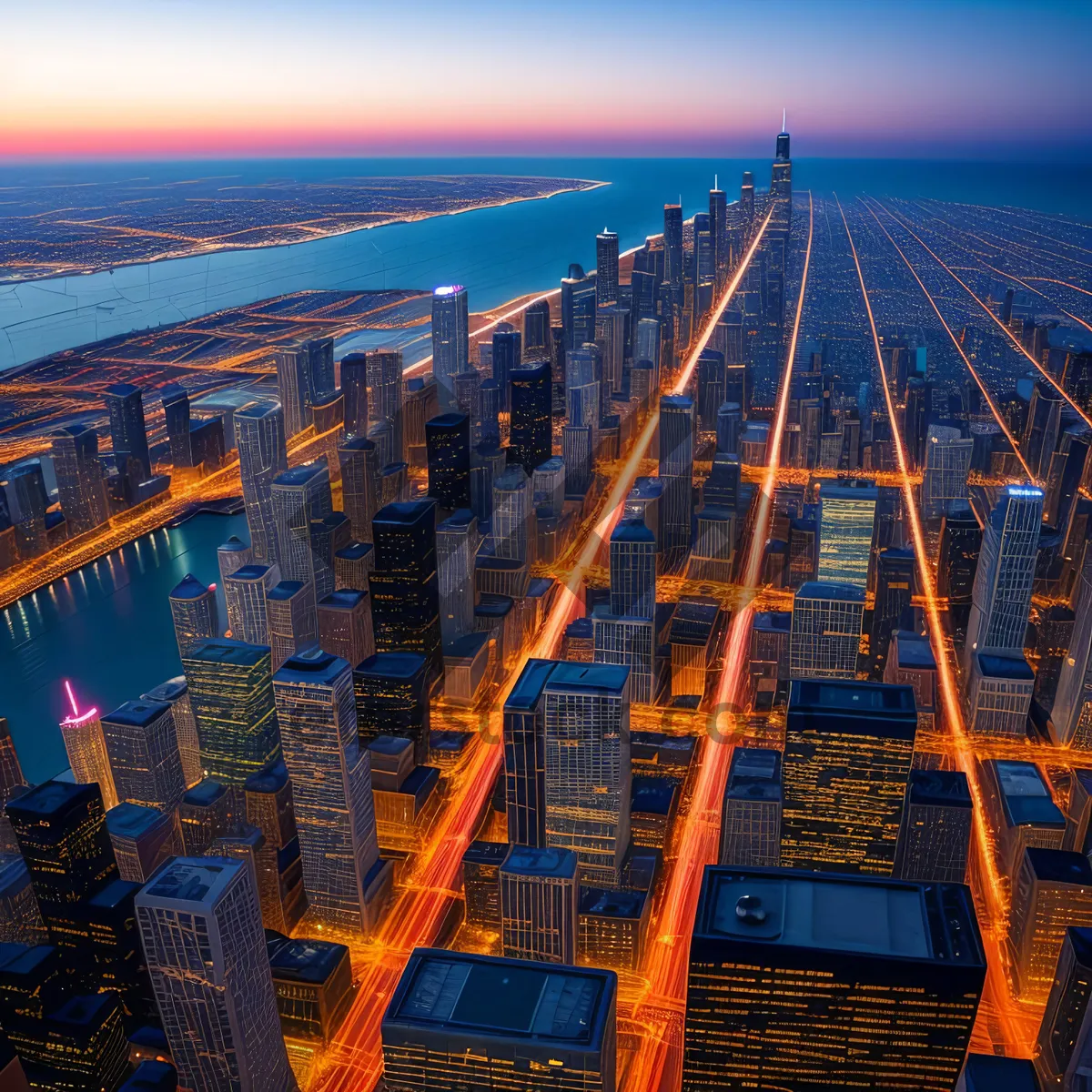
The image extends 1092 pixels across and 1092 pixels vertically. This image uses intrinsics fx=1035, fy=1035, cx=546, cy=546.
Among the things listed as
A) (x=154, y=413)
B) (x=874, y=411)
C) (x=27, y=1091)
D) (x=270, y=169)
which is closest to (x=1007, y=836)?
(x=27, y=1091)

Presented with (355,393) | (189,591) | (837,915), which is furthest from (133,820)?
(355,393)

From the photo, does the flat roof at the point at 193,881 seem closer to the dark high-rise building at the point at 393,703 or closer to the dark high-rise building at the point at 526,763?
the dark high-rise building at the point at 526,763

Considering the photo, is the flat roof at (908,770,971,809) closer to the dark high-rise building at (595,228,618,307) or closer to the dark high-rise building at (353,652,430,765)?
the dark high-rise building at (353,652,430,765)

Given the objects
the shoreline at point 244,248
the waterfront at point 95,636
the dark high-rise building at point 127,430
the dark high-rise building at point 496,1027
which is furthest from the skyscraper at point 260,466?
the dark high-rise building at point 496,1027

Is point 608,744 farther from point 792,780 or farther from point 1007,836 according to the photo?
point 1007,836

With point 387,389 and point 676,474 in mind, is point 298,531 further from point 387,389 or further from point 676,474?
point 676,474

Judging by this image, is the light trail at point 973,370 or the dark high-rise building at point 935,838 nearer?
the dark high-rise building at point 935,838
